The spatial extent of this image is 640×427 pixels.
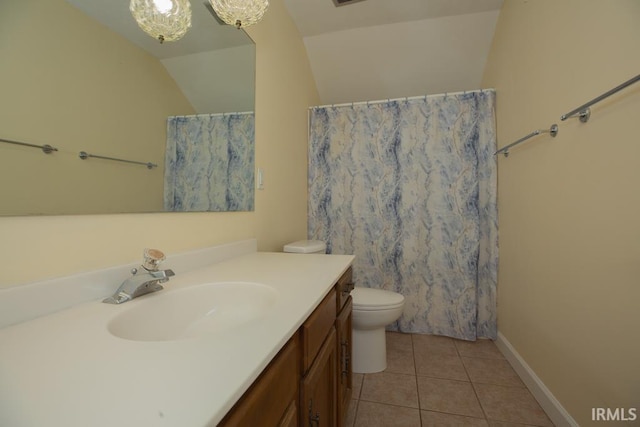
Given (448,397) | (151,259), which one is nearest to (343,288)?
(151,259)

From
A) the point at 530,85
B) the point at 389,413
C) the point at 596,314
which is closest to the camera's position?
the point at 596,314

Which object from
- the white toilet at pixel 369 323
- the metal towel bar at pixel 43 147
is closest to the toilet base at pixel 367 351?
the white toilet at pixel 369 323

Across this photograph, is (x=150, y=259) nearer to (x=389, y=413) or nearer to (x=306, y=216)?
(x=389, y=413)

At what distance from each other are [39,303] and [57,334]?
147 mm

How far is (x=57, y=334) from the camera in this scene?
1.70ft

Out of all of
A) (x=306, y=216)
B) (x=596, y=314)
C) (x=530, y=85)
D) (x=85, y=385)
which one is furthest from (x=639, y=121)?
(x=306, y=216)

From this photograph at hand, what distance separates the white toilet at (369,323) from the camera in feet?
5.44

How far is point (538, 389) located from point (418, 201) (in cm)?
134

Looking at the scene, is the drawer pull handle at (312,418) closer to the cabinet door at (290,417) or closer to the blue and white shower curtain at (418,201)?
the cabinet door at (290,417)

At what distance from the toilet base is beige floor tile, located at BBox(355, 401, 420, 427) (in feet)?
0.90

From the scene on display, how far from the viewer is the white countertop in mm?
315

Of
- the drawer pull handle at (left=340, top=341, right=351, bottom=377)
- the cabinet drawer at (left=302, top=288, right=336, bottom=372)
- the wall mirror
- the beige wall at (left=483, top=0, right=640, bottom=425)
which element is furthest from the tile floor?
the wall mirror

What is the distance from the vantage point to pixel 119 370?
40 centimetres

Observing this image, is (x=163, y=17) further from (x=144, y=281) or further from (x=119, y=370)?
(x=119, y=370)
